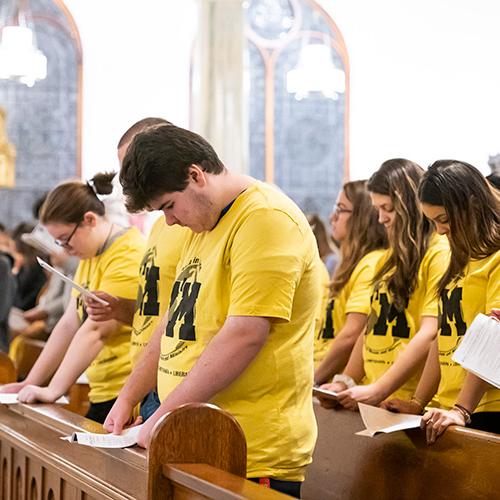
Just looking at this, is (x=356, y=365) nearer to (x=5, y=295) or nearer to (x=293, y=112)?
(x=5, y=295)

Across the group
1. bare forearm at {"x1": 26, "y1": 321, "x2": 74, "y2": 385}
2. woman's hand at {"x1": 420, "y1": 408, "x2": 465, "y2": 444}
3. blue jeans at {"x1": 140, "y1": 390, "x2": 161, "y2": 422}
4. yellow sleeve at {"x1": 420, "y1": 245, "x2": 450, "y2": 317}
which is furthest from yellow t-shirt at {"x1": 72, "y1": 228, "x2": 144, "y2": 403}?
woman's hand at {"x1": 420, "y1": 408, "x2": 465, "y2": 444}

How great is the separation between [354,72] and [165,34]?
7.66ft

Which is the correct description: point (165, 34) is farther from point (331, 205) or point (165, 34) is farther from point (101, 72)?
point (331, 205)

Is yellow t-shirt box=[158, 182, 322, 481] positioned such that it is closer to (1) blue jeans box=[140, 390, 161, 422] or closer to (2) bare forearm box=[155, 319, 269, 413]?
(2) bare forearm box=[155, 319, 269, 413]

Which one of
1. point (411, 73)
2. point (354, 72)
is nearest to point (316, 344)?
point (411, 73)

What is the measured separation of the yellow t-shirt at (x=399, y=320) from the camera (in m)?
4.01

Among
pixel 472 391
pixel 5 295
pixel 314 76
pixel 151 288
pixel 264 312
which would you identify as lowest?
pixel 5 295

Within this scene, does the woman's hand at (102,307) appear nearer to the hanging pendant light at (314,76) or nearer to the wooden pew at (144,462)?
the wooden pew at (144,462)

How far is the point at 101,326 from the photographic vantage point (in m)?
4.04

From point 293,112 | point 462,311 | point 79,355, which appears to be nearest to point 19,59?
point 293,112

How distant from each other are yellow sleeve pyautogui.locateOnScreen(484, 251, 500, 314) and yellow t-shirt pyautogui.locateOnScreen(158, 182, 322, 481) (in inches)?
27.0

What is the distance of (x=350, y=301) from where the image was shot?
4617 millimetres

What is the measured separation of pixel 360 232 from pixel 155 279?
4.51ft

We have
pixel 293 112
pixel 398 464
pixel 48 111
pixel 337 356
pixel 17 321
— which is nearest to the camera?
pixel 398 464
